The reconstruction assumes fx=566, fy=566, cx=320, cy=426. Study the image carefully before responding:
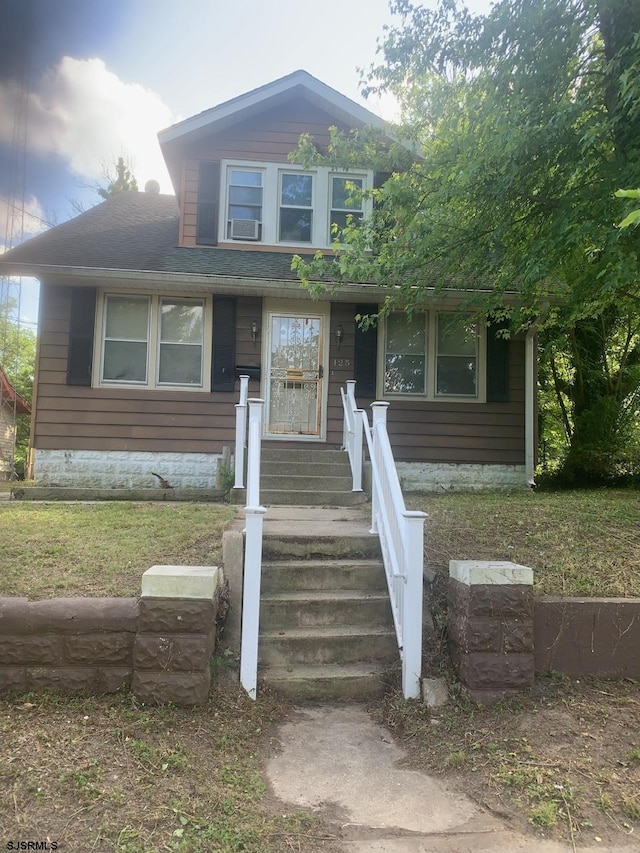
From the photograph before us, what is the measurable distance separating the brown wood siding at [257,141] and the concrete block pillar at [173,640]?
6807 mm

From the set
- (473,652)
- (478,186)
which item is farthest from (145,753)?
(478,186)

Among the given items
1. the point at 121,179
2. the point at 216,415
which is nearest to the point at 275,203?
Result: the point at 216,415

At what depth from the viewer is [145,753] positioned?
2.43 meters

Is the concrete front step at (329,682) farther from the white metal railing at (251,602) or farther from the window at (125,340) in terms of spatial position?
the window at (125,340)

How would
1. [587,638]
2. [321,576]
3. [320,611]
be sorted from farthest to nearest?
[321,576]
[320,611]
[587,638]

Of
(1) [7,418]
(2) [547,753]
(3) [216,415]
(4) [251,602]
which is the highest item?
(1) [7,418]

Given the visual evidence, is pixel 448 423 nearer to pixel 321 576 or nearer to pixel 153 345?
pixel 153 345

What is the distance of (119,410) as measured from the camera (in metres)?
8.12

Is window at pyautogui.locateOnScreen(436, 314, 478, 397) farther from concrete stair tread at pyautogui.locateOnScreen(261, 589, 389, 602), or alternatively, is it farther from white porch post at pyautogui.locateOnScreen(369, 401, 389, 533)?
concrete stair tread at pyautogui.locateOnScreen(261, 589, 389, 602)

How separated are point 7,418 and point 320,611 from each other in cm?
2071

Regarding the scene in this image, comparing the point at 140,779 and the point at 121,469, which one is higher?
the point at 121,469

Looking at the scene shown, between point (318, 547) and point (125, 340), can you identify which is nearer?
point (318, 547)

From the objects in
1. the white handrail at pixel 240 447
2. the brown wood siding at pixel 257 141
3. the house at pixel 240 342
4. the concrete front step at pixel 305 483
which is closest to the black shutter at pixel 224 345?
the house at pixel 240 342

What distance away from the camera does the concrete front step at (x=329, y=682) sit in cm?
320
